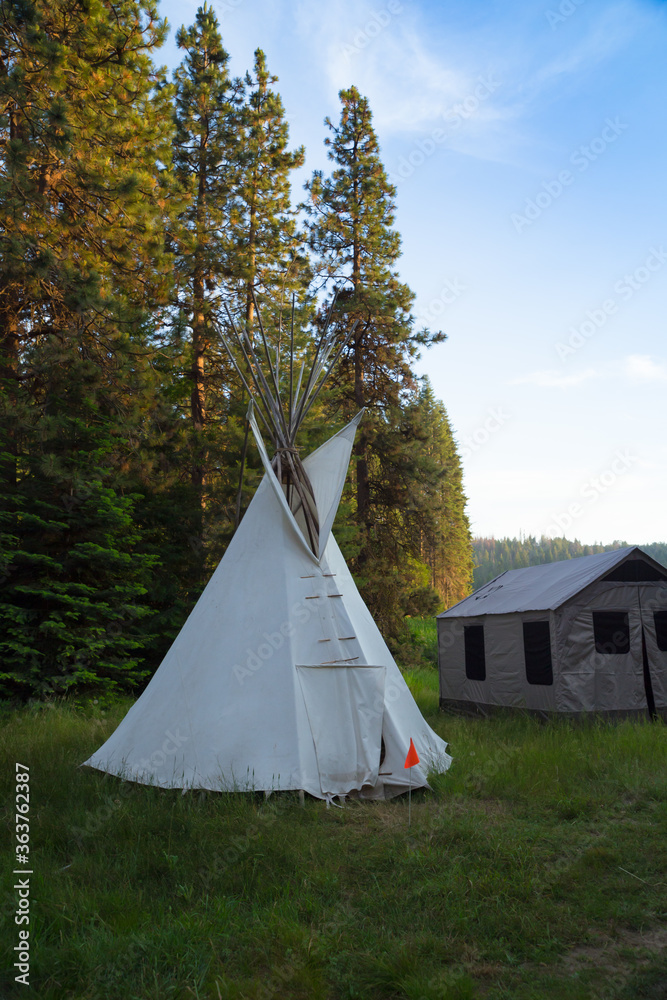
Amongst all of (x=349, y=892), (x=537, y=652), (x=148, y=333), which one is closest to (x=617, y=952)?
(x=349, y=892)

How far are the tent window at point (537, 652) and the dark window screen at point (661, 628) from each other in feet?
5.10

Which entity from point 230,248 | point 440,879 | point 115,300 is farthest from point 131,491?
point 440,879

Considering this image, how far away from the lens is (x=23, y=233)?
938 cm

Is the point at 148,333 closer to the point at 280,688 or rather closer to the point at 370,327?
the point at 370,327

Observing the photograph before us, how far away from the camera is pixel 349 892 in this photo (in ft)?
11.7

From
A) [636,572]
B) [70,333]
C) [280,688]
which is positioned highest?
[70,333]

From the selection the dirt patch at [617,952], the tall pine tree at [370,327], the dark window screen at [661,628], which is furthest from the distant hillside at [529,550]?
the dirt patch at [617,952]

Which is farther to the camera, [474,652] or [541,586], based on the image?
[474,652]

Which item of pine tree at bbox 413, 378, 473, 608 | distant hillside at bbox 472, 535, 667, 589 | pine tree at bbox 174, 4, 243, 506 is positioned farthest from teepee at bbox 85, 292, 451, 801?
distant hillside at bbox 472, 535, 667, 589

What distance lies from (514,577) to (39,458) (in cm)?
787

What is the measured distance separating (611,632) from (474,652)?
Result: 96.4 inches

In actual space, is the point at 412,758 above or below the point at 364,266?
below

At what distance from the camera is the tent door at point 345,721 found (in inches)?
202

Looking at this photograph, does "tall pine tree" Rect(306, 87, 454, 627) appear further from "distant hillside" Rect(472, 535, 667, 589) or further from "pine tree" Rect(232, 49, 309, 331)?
"distant hillside" Rect(472, 535, 667, 589)
